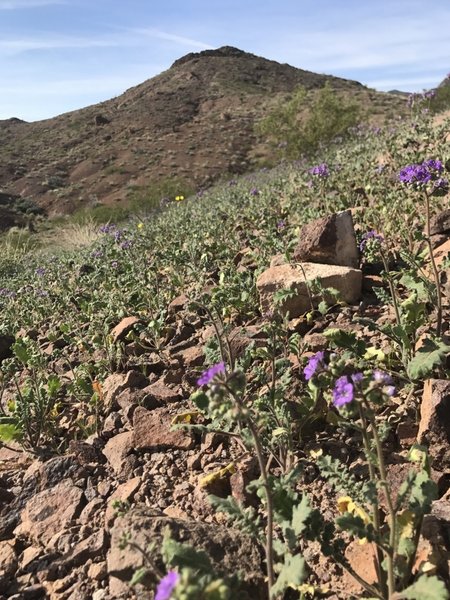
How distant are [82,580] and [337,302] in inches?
97.2

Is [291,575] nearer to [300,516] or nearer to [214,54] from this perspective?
[300,516]

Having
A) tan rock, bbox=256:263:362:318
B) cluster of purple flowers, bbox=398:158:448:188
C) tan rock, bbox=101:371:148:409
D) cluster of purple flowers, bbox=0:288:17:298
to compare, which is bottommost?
tan rock, bbox=101:371:148:409

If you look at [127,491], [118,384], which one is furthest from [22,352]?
[127,491]

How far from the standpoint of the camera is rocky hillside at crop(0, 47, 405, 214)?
45375 millimetres

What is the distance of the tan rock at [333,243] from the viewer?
4.50 metres

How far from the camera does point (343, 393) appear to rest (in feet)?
6.07

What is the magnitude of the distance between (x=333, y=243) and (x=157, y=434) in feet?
7.52

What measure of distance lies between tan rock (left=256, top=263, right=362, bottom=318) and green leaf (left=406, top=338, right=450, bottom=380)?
1269 mm

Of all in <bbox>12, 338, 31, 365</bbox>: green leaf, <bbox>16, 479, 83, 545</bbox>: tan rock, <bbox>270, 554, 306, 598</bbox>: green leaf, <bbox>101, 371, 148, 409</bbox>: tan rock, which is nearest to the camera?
<bbox>270, 554, 306, 598</bbox>: green leaf

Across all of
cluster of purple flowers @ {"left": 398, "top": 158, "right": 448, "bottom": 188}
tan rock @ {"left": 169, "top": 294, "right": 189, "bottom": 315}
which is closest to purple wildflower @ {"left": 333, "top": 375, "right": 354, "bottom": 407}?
cluster of purple flowers @ {"left": 398, "top": 158, "right": 448, "bottom": 188}

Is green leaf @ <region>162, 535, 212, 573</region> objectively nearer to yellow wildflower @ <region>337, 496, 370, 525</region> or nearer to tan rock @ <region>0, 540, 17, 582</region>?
yellow wildflower @ <region>337, 496, 370, 525</region>

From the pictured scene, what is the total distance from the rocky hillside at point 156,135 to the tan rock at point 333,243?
3311 centimetres

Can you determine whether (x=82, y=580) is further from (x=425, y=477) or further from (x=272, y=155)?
(x=272, y=155)

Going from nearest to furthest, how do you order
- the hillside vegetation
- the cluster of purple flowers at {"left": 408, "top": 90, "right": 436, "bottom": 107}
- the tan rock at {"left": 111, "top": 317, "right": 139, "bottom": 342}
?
1. the hillside vegetation
2. the tan rock at {"left": 111, "top": 317, "right": 139, "bottom": 342}
3. the cluster of purple flowers at {"left": 408, "top": 90, "right": 436, "bottom": 107}
